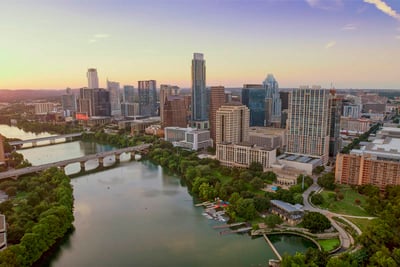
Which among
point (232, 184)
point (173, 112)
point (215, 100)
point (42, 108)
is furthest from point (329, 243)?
point (42, 108)

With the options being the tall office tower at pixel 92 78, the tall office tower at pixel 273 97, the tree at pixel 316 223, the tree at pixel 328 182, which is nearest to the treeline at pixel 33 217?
the tree at pixel 316 223

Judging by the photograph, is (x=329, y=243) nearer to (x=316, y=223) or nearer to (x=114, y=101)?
(x=316, y=223)

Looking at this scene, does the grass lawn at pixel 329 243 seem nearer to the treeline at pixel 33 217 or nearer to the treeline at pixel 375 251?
the treeline at pixel 375 251

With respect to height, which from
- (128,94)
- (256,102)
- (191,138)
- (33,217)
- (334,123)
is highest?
(128,94)

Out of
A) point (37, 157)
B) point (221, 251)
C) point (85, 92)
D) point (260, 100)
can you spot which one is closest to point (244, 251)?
point (221, 251)

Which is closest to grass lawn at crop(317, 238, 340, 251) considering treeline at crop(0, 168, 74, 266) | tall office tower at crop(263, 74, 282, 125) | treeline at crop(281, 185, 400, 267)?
treeline at crop(281, 185, 400, 267)
